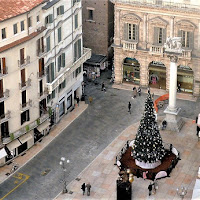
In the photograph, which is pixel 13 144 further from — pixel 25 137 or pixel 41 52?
pixel 41 52

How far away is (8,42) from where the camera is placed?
93.9 meters

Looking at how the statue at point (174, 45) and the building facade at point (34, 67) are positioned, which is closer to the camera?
the building facade at point (34, 67)

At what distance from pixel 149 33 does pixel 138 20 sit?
3.16 metres

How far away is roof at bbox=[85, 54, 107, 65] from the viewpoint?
13044cm

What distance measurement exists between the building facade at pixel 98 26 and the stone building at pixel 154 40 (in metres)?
7.42

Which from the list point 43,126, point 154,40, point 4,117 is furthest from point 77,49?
point 4,117

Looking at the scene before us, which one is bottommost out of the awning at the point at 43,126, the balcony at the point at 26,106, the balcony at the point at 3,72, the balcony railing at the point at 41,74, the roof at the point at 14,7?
the awning at the point at 43,126

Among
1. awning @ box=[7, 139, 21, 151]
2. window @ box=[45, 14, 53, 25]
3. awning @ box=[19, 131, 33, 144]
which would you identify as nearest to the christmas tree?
awning @ box=[19, 131, 33, 144]

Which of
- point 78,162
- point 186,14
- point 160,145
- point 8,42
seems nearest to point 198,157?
point 160,145

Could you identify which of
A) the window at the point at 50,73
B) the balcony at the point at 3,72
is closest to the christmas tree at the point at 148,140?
the window at the point at 50,73

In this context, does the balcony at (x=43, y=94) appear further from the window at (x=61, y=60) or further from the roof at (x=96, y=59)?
the roof at (x=96, y=59)

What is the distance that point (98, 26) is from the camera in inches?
5187

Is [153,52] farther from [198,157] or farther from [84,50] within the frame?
[198,157]

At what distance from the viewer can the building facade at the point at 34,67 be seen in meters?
95.2
